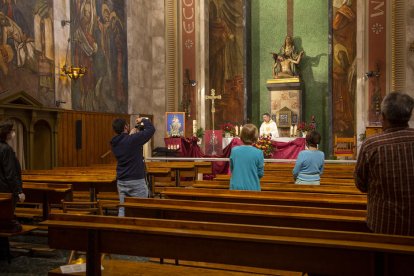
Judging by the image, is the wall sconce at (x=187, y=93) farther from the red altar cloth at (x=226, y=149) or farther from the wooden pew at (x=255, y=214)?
the wooden pew at (x=255, y=214)

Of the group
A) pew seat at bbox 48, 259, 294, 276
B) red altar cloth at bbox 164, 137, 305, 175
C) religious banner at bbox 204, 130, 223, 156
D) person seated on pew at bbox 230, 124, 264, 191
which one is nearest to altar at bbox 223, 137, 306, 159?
red altar cloth at bbox 164, 137, 305, 175

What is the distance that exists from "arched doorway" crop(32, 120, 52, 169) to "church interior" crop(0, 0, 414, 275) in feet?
0.09

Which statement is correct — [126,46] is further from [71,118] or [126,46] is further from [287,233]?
[287,233]

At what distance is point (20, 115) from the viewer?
12.4 m

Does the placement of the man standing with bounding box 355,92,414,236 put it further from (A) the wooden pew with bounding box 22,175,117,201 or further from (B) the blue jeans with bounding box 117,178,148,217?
(A) the wooden pew with bounding box 22,175,117,201

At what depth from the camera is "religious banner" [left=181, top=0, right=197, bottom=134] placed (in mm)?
20062

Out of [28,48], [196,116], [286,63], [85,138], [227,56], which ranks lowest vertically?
[85,138]

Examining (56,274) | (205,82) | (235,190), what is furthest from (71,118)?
(56,274)

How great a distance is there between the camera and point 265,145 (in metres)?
14.1

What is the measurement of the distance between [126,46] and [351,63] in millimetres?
8390

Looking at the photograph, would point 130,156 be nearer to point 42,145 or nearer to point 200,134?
point 42,145

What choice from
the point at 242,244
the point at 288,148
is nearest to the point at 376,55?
the point at 288,148

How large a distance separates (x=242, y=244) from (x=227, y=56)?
18.6 metres

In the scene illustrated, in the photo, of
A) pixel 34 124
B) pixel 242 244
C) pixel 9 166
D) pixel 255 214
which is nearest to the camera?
pixel 242 244
